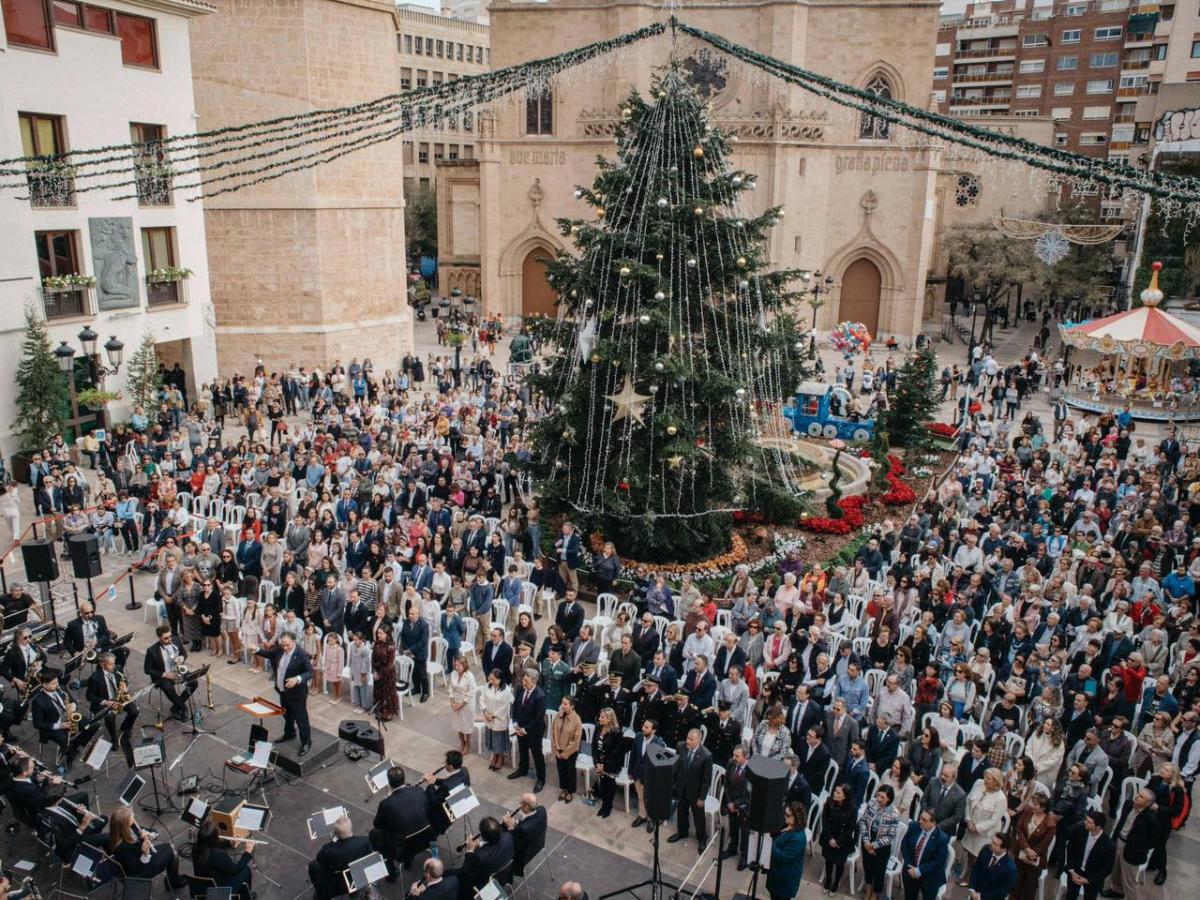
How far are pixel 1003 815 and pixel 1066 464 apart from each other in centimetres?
1448

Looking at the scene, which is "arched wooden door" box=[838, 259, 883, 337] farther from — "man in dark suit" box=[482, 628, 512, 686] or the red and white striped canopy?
"man in dark suit" box=[482, 628, 512, 686]

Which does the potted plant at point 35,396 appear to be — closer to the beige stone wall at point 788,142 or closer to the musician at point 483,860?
the musician at point 483,860

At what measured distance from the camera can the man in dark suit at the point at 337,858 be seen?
8.19 m

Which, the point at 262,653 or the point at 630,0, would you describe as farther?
the point at 630,0

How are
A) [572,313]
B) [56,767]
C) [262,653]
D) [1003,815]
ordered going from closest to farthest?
1. [1003,815]
2. [56,767]
3. [262,653]
4. [572,313]

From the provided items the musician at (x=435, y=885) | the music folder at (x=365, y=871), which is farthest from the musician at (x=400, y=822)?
the musician at (x=435, y=885)

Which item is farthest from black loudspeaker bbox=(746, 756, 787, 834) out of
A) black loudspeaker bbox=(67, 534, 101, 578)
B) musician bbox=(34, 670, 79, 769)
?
black loudspeaker bbox=(67, 534, 101, 578)

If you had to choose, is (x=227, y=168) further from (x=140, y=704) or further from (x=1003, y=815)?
(x=1003, y=815)

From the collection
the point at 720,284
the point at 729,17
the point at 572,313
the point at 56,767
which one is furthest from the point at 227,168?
the point at 729,17

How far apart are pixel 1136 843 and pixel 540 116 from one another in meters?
38.5

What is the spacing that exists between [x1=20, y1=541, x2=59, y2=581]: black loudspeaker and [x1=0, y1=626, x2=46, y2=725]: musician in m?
1.19

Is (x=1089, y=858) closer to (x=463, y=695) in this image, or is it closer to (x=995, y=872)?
(x=995, y=872)

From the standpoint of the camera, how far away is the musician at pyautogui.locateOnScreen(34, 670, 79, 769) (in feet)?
34.5

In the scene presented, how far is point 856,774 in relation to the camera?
353 inches
